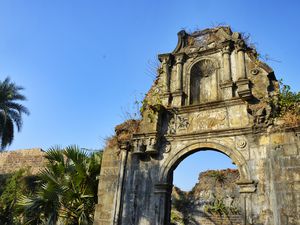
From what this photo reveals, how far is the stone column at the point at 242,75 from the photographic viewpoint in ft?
23.6

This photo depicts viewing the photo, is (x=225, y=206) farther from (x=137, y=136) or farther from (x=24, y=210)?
(x=24, y=210)

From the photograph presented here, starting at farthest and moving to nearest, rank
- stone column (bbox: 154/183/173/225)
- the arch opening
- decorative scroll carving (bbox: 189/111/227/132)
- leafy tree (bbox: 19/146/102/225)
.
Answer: the arch opening < leafy tree (bbox: 19/146/102/225) < decorative scroll carving (bbox: 189/111/227/132) < stone column (bbox: 154/183/173/225)

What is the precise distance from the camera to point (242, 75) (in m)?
7.75

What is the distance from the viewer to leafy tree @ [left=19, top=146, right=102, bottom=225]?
8289 millimetres

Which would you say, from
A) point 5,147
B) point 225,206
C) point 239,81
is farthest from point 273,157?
point 5,147

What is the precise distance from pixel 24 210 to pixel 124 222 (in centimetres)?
306

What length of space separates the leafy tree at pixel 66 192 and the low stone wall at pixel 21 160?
11.4 meters

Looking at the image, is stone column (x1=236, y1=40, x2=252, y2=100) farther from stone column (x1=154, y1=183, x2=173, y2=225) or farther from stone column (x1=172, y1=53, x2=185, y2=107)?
stone column (x1=154, y1=183, x2=173, y2=225)

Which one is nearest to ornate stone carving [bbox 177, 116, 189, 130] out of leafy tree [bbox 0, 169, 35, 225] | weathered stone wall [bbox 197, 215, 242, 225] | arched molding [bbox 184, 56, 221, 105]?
arched molding [bbox 184, 56, 221, 105]

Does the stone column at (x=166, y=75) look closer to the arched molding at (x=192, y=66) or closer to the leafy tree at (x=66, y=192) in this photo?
the arched molding at (x=192, y=66)

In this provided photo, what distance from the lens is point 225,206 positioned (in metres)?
16.2

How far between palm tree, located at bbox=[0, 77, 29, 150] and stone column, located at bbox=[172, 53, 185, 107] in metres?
13.0

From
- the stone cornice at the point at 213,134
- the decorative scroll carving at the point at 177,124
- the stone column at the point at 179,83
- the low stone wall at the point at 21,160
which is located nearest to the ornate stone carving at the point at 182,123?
the decorative scroll carving at the point at 177,124

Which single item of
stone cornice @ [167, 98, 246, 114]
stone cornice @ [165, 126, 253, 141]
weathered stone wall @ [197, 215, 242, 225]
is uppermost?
stone cornice @ [167, 98, 246, 114]
